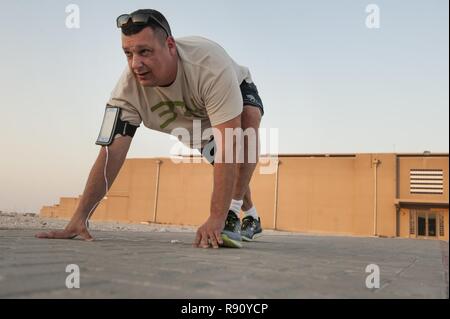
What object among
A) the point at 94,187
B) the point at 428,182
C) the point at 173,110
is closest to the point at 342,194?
the point at 428,182

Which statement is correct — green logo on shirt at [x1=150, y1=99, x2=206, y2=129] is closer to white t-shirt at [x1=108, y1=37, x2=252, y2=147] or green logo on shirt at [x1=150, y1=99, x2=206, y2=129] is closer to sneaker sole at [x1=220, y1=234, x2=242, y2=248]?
white t-shirt at [x1=108, y1=37, x2=252, y2=147]

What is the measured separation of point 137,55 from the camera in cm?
213

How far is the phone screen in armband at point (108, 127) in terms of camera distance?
2.56 meters

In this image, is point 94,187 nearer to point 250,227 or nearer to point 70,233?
point 70,233

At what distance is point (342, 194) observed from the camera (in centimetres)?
1700

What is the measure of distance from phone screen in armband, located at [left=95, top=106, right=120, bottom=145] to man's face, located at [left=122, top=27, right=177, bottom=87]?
17.6 inches

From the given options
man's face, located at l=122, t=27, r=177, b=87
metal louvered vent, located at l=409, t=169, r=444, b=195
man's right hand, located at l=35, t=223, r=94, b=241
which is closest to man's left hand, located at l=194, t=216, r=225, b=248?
man's right hand, located at l=35, t=223, r=94, b=241

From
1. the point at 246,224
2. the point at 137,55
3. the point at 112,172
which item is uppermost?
the point at 137,55

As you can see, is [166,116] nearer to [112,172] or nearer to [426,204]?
[112,172]

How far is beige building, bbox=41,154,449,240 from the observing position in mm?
16078

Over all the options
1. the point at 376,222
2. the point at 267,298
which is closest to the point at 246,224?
the point at 267,298

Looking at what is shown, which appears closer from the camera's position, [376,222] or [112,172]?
[112,172]

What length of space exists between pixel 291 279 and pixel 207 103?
140cm

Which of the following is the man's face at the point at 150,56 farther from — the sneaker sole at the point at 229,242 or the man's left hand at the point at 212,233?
the sneaker sole at the point at 229,242
